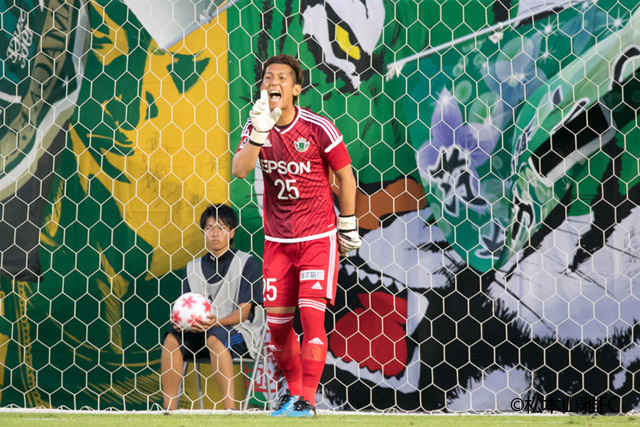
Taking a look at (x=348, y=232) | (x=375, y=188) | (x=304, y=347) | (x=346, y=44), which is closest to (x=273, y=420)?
(x=304, y=347)

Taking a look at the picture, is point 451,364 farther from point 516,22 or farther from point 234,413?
point 516,22

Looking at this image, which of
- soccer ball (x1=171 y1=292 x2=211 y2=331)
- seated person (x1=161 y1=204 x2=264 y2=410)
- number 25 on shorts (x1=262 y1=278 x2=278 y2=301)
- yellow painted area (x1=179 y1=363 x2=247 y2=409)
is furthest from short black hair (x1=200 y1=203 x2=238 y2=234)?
number 25 on shorts (x1=262 y1=278 x2=278 y2=301)

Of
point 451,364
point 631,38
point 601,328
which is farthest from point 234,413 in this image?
point 631,38

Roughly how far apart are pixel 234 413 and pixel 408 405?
764 mm

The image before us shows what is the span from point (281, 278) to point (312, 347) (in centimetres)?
21

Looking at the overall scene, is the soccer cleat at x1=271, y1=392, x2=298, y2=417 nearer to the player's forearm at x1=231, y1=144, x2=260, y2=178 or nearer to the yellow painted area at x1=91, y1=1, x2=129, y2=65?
the player's forearm at x1=231, y1=144, x2=260, y2=178

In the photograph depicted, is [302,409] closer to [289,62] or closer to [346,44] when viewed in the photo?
[289,62]

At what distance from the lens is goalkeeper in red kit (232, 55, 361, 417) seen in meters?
1.99

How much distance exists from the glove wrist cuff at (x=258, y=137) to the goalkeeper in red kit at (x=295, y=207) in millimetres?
83

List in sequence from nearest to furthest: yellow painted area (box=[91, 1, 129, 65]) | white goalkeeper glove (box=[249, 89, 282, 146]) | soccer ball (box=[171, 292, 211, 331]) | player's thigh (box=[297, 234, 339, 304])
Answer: white goalkeeper glove (box=[249, 89, 282, 146])
player's thigh (box=[297, 234, 339, 304])
soccer ball (box=[171, 292, 211, 331])
yellow painted area (box=[91, 1, 129, 65])

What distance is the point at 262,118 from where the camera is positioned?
1.84 m

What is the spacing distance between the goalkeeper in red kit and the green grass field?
0.68 feet

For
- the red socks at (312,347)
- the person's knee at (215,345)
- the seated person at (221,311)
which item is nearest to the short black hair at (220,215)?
the seated person at (221,311)

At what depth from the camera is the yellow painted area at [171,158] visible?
104 inches
